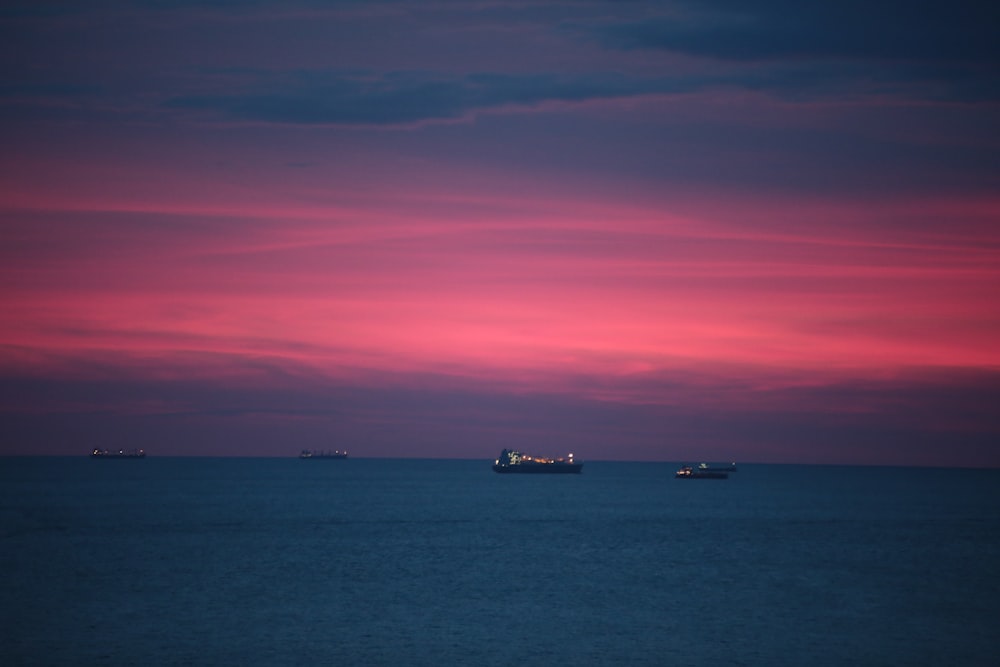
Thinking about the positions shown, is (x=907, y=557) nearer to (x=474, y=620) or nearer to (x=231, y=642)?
(x=474, y=620)

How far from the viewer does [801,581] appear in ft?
242

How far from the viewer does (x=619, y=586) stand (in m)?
70.1

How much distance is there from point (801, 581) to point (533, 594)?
753 inches

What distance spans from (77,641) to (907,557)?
6564 centimetres

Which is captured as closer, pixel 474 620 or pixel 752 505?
pixel 474 620

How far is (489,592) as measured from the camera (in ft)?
219

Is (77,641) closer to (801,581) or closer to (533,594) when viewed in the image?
(533,594)

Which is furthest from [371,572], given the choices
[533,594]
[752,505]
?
[752,505]

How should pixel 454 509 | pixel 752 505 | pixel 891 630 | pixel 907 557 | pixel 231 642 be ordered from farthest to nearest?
1. pixel 752 505
2. pixel 454 509
3. pixel 907 557
4. pixel 891 630
5. pixel 231 642

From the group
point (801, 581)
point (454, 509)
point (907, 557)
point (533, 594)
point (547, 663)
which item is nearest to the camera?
point (547, 663)

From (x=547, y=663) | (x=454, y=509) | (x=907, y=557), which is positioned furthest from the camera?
(x=454, y=509)

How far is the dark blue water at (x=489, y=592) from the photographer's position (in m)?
49.2

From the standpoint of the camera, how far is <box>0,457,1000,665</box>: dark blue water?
49.2 m

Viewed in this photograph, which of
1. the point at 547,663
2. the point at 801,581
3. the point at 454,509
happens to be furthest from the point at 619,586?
the point at 454,509
